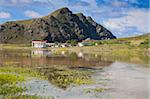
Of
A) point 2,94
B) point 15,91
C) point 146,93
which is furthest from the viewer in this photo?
point 146,93

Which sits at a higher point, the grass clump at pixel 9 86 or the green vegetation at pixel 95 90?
the grass clump at pixel 9 86

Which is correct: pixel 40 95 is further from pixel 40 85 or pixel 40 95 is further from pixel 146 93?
pixel 146 93

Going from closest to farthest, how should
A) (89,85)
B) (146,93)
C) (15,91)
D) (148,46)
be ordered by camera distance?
(15,91) < (146,93) < (89,85) < (148,46)

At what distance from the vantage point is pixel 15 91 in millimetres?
29797

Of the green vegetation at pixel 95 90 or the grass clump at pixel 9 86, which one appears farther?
the green vegetation at pixel 95 90

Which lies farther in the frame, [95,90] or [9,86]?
[95,90]

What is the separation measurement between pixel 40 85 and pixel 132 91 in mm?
9452

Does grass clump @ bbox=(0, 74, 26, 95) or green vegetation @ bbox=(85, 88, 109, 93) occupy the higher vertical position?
grass clump @ bbox=(0, 74, 26, 95)

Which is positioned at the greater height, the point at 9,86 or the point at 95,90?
the point at 9,86

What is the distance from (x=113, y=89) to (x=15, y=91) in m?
10.9

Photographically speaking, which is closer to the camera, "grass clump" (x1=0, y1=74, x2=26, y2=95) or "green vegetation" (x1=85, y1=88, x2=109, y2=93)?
"grass clump" (x1=0, y1=74, x2=26, y2=95)

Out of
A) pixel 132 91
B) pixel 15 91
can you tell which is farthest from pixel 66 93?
pixel 132 91

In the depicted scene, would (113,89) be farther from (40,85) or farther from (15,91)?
(15,91)

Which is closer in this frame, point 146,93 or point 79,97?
point 79,97
